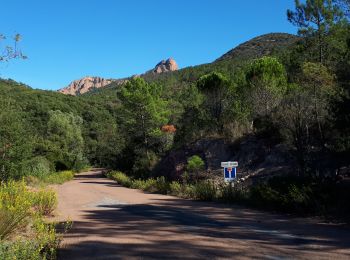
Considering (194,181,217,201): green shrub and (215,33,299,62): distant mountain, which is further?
(215,33,299,62): distant mountain

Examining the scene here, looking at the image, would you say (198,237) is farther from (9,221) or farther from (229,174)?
(229,174)

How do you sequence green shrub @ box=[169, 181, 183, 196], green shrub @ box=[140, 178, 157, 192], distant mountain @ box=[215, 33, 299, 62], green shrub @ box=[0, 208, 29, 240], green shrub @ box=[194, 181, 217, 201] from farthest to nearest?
distant mountain @ box=[215, 33, 299, 62] → green shrub @ box=[140, 178, 157, 192] → green shrub @ box=[169, 181, 183, 196] → green shrub @ box=[194, 181, 217, 201] → green shrub @ box=[0, 208, 29, 240]

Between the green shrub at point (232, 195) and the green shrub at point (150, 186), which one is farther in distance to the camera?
the green shrub at point (150, 186)

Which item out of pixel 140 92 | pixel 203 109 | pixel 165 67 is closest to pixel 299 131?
pixel 203 109

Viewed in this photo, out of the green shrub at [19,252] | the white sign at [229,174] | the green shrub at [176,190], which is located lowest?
the green shrub at [19,252]

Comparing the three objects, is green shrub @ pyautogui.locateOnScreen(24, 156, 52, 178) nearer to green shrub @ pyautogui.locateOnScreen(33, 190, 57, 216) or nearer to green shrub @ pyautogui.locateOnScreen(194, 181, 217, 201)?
green shrub @ pyautogui.locateOnScreen(194, 181, 217, 201)

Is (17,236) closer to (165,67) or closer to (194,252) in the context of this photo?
(194,252)

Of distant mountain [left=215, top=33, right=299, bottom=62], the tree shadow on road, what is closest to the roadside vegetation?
the tree shadow on road

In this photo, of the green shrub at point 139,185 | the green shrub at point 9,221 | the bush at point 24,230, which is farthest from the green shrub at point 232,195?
the green shrub at point 139,185

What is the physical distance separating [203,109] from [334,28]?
12746 millimetres

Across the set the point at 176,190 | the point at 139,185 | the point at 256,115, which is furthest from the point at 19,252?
the point at 139,185

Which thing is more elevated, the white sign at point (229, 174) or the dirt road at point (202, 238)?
the white sign at point (229, 174)

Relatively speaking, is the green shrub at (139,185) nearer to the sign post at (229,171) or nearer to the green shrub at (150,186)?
the green shrub at (150,186)

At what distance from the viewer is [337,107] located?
12797 mm
